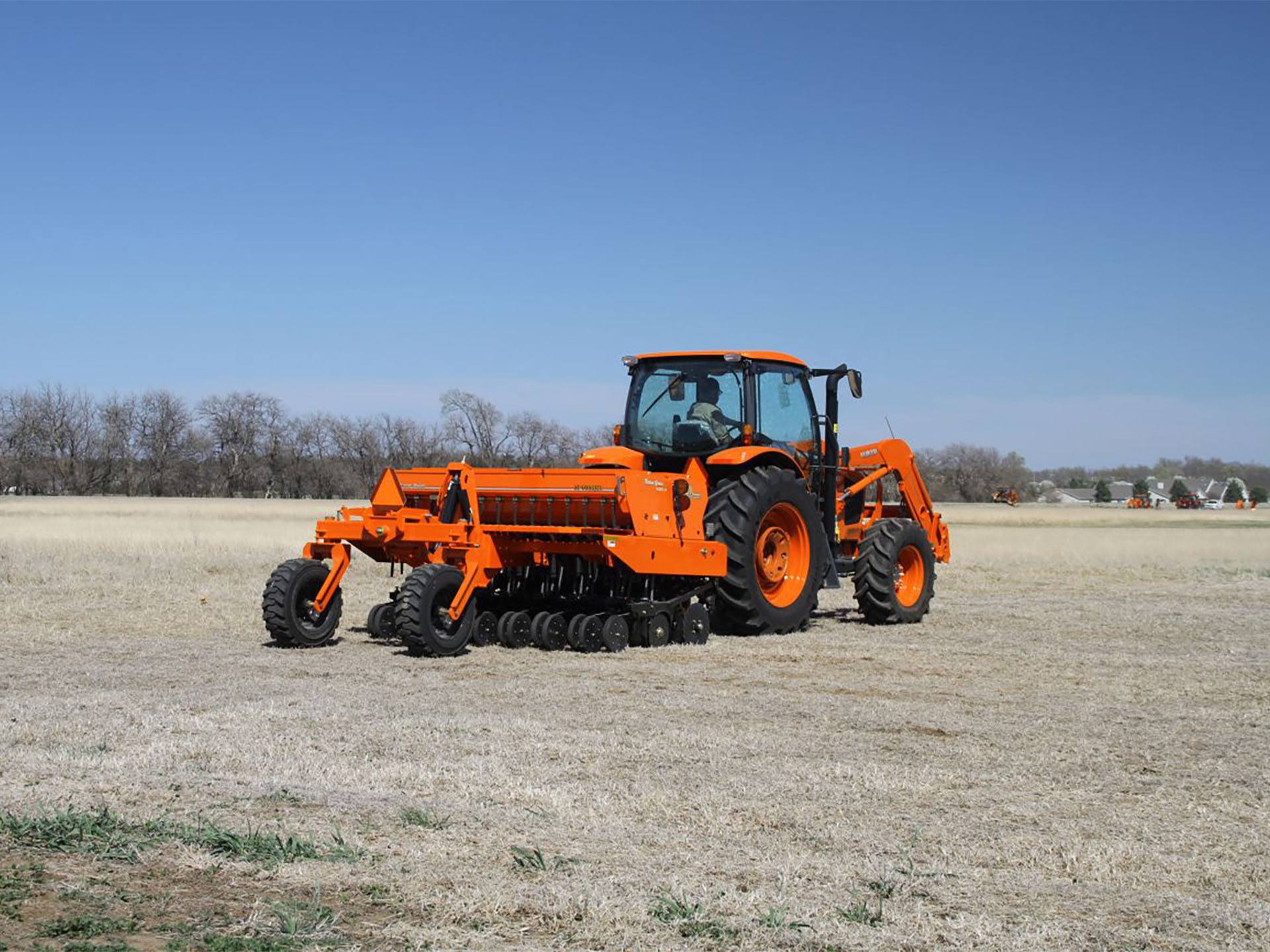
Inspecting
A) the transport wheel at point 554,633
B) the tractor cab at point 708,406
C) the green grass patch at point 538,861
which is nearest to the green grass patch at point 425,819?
the green grass patch at point 538,861

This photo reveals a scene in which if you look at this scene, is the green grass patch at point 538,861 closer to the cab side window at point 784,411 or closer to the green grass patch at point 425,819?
the green grass patch at point 425,819

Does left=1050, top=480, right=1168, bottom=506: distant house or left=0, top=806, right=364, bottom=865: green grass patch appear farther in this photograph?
left=1050, top=480, right=1168, bottom=506: distant house

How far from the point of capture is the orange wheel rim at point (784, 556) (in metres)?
13.2

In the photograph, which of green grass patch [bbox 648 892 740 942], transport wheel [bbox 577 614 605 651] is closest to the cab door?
transport wheel [bbox 577 614 605 651]

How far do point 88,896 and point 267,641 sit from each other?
25.4 ft

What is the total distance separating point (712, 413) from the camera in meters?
13.3

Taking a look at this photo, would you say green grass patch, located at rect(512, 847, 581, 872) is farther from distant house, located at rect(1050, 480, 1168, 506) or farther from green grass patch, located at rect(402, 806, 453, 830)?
distant house, located at rect(1050, 480, 1168, 506)

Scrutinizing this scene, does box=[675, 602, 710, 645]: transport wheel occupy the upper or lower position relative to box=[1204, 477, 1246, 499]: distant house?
lower

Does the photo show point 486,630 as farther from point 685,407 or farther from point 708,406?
point 708,406

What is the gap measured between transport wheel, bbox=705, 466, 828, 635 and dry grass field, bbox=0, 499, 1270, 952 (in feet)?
1.38

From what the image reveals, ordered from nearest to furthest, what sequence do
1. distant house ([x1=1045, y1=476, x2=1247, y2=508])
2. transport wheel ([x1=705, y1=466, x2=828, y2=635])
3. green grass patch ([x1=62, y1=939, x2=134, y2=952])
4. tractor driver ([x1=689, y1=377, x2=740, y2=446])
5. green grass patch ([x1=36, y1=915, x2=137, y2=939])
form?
green grass patch ([x1=62, y1=939, x2=134, y2=952])
green grass patch ([x1=36, y1=915, x2=137, y2=939])
transport wheel ([x1=705, y1=466, x2=828, y2=635])
tractor driver ([x1=689, y1=377, x2=740, y2=446])
distant house ([x1=1045, y1=476, x2=1247, y2=508])

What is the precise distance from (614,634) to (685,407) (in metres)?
2.89

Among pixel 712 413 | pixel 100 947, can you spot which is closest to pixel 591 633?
pixel 712 413

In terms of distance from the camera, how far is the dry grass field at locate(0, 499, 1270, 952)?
4387 mm
